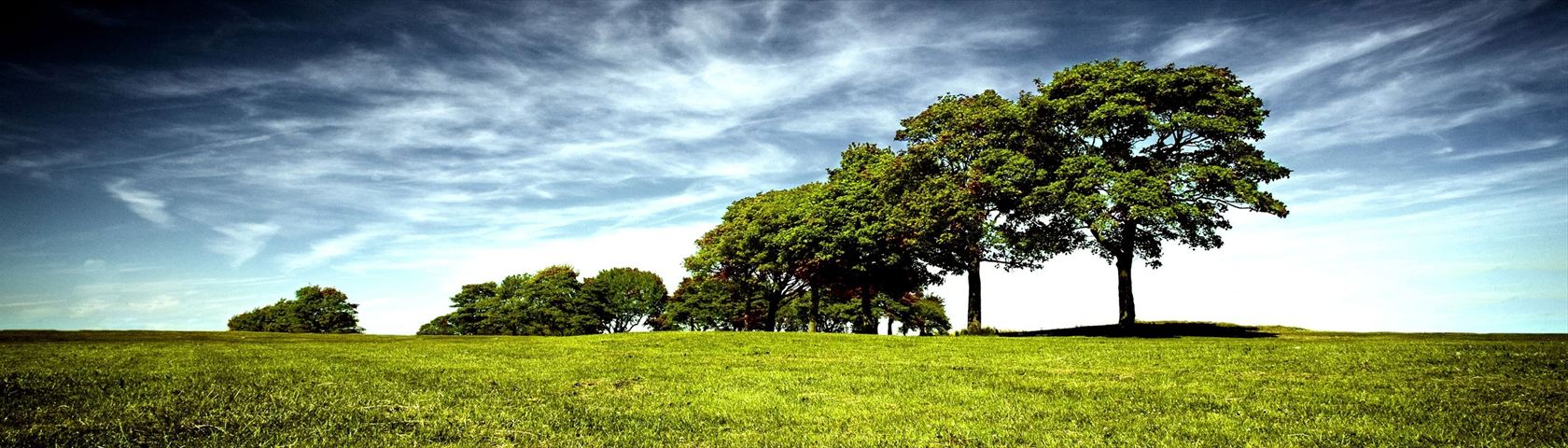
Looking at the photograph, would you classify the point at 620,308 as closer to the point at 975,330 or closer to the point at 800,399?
the point at 975,330

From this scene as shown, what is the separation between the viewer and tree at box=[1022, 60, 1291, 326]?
110ft

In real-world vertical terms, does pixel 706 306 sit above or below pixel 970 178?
below

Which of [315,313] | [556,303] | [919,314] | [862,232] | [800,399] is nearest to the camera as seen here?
[800,399]

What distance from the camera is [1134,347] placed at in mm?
27016

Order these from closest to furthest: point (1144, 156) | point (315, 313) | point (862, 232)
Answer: point (1144, 156) < point (862, 232) < point (315, 313)

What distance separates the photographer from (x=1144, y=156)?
3681 centimetres

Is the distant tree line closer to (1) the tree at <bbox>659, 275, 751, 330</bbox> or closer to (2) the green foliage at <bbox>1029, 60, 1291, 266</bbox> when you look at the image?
(2) the green foliage at <bbox>1029, 60, 1291, 266</bbox>

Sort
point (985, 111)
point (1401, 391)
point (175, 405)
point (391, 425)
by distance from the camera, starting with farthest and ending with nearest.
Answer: point (985, 111), point (1401, 391), point (175, 405), point (391, 425)

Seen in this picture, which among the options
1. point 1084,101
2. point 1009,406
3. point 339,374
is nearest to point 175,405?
point 339,374

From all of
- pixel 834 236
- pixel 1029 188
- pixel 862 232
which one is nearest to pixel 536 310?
pixel 834 236

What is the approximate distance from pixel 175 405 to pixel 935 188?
35558 millimetres

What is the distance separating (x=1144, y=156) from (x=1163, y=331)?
38.4 ft

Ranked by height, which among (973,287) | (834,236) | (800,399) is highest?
(834,236)

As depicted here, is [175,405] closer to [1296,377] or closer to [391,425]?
[391,425]
